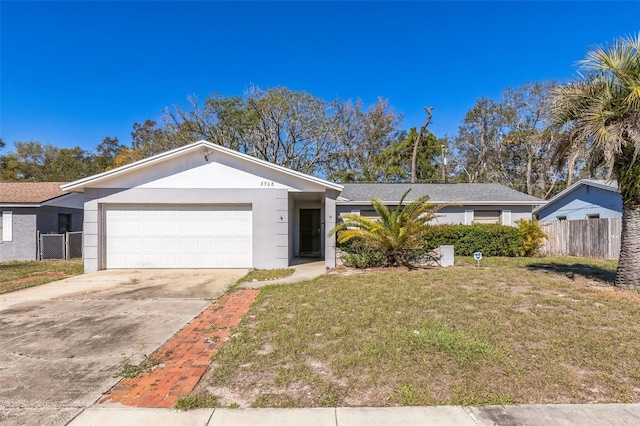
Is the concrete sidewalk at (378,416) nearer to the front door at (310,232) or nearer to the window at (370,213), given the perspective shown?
the front door at (310,232)

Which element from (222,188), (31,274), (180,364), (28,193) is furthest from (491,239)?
(28,193)

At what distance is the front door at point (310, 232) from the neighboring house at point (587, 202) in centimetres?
1224

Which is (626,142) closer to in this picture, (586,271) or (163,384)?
(586,271)

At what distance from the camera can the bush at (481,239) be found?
14.4 metres

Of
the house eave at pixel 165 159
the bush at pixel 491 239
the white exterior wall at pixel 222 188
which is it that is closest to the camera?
the house eave at pixel 165 159

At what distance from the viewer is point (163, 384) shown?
11.3 ft

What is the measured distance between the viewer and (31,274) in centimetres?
1053

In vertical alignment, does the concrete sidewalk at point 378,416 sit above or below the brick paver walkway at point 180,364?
above

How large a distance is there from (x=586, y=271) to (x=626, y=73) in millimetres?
5702

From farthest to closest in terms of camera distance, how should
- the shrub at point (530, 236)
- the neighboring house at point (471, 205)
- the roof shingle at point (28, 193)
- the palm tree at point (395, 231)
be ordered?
the neighboring house at point (471, 205)
the roof shingle at point (28, 193)
the shrub at point (530, 236)
the palm tree at point (395, 231)

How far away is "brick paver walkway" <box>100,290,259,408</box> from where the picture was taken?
3.22 m

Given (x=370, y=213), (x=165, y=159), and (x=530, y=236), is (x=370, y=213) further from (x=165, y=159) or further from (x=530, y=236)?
(x=165, y=159)

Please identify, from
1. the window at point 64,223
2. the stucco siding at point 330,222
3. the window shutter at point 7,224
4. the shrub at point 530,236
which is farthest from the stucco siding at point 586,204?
the window shutter at point 7,224

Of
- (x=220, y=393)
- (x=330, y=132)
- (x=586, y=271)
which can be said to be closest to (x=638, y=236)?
(x=586, y=271)
